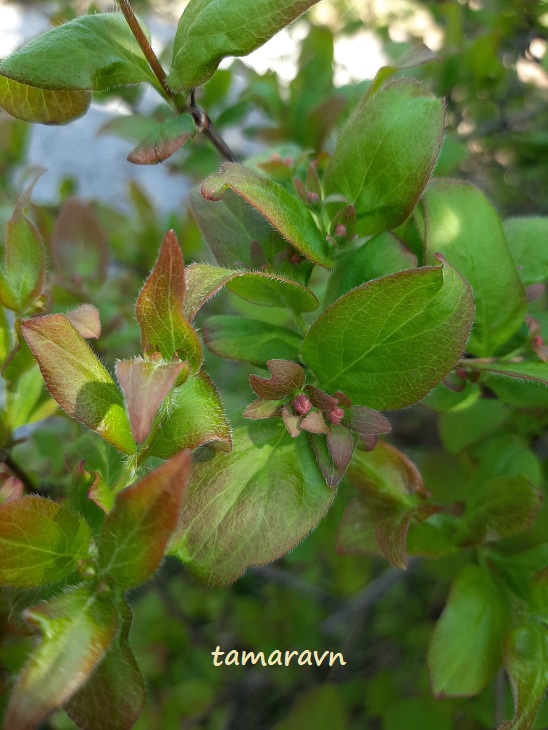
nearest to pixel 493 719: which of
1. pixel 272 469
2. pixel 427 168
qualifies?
pixel 272 469

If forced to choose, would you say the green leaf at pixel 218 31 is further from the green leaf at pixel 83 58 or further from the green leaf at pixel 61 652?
the green leaf at pixel 61 652

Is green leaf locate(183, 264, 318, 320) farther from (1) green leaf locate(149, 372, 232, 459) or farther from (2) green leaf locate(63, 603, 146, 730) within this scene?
(2) green leaf locate(63, 603, 146, 730)

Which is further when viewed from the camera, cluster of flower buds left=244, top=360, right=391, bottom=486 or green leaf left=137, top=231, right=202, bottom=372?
cluster of flower buds left=244, top=360, right=391, bottom=486

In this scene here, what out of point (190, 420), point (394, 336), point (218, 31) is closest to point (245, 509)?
point (190, 420)

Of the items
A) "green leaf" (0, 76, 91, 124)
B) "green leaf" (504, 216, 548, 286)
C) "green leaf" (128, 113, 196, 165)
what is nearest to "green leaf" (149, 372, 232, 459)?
"green leaf" (128, 113, 196, 165)

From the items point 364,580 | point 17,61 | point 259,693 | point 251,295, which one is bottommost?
point 259,693

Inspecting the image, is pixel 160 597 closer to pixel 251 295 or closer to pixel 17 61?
pixel 251 295
